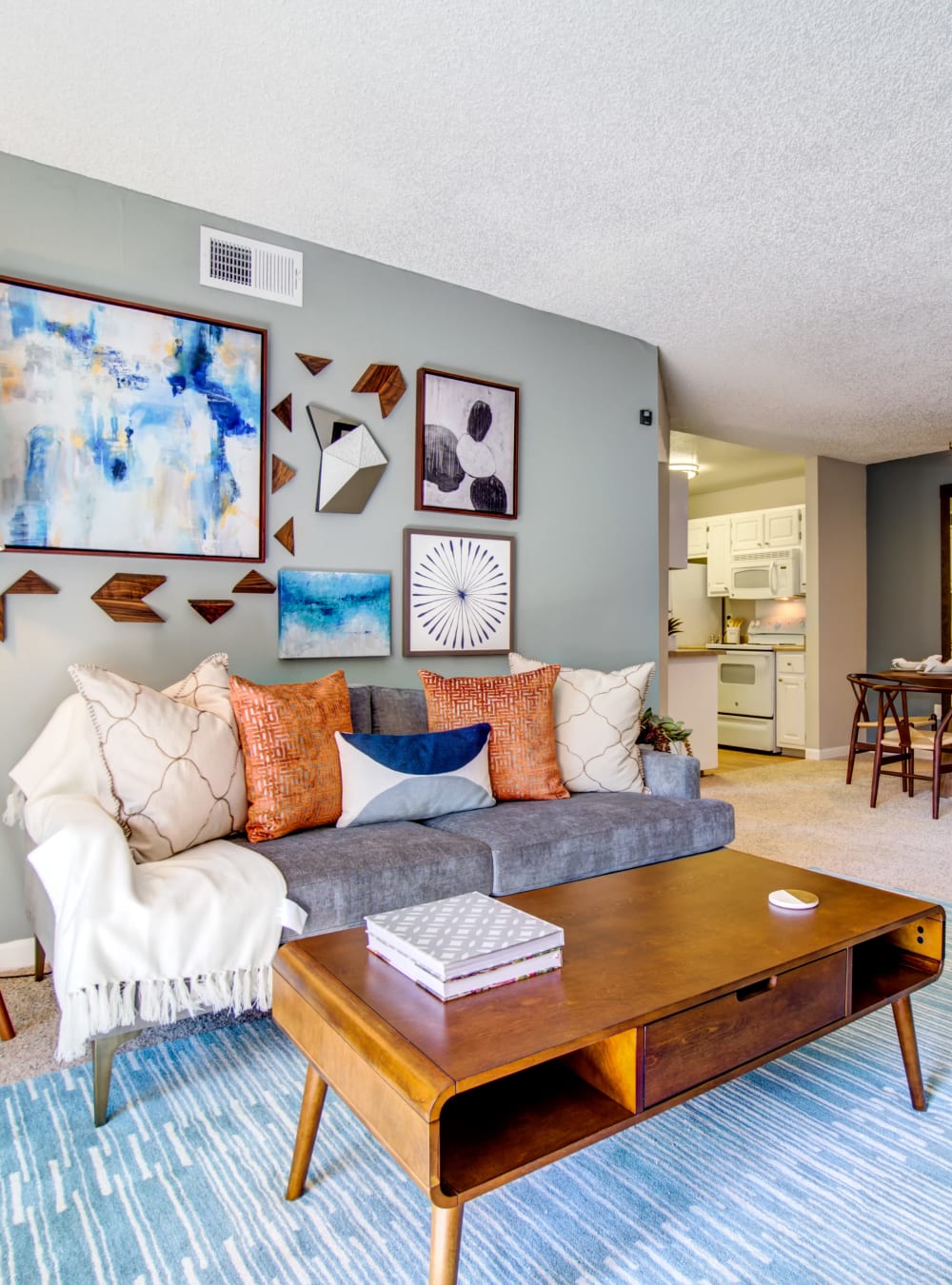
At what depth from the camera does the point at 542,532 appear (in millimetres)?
3891

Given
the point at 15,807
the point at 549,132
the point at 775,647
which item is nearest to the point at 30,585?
the point at 15,807

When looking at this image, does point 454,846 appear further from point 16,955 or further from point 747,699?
point 747,699

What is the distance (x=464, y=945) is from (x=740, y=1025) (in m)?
0.51

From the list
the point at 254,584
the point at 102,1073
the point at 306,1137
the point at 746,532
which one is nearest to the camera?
the point at 306,1137

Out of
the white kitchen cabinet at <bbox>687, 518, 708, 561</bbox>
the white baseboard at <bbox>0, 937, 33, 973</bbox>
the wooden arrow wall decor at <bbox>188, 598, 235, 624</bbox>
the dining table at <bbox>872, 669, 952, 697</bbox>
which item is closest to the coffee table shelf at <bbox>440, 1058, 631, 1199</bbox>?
the white baseboard at <bbox>0, 937, 33, 973</bbox>

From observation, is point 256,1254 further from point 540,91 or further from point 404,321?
point 404,321

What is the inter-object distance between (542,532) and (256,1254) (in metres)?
3.06

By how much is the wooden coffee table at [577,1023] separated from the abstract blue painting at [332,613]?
5.32 feet

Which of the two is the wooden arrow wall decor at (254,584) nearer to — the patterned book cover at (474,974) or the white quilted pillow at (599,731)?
the white quilted pillow at (599,731)

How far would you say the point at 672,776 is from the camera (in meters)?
3.09

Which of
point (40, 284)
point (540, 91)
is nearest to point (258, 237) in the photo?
point (40, 284)

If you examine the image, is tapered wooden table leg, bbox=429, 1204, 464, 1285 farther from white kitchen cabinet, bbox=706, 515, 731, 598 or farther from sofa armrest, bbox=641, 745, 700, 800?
white kitchen cabinet, bbox=706, 515, 731, 598

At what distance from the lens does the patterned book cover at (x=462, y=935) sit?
4.47 ft

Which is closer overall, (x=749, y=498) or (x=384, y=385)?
(x=384, y=385)
